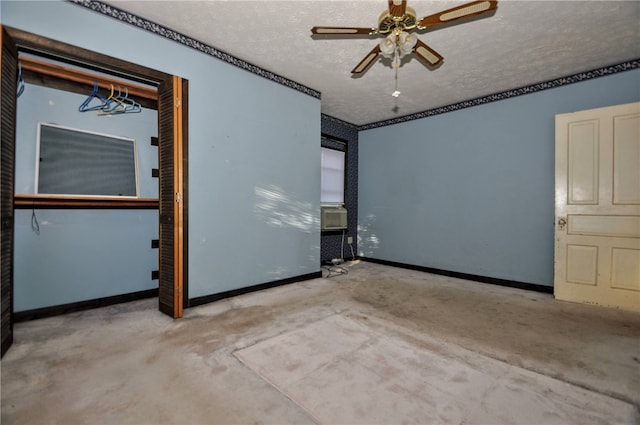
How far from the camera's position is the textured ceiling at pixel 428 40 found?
2361mm

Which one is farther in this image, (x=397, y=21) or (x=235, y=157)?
(x=235, y=157)

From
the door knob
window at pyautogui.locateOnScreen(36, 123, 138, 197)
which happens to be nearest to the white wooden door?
the door knob

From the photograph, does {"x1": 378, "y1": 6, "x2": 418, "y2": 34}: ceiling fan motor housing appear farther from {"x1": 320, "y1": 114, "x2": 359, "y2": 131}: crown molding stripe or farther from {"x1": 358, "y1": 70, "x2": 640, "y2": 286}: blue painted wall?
{"x1": 320, "y1": 114, "x2": 359, "y2": 131}: crown molding stripe

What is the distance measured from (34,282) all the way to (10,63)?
6.28 ft

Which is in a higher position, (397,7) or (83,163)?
(397,7)

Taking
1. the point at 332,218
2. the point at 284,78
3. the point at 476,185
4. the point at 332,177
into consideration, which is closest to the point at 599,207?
the point at 476,185

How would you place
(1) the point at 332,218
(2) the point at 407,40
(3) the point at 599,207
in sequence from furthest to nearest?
(1) the point at 332,218
(3) the point at 599,207
(2) the point at 407,40

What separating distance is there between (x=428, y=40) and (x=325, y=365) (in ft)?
10.3

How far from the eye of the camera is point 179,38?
9.16ft

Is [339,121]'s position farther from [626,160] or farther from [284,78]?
[626,160]

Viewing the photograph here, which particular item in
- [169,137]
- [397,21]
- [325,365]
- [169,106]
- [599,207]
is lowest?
[325,365]

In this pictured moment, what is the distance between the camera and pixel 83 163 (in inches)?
113

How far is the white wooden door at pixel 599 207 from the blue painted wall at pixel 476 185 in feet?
1.08

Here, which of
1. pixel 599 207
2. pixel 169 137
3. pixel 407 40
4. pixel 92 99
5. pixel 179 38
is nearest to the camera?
pixel 407 40
